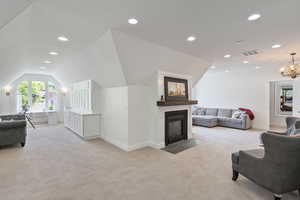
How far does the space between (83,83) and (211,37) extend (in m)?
4.94

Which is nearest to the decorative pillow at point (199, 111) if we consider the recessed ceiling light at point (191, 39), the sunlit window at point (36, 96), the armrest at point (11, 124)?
the recessed ceiling light at point (191, 39)

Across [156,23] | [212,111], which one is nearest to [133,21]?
[156,23]

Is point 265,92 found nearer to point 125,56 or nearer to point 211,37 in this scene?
point 211,37

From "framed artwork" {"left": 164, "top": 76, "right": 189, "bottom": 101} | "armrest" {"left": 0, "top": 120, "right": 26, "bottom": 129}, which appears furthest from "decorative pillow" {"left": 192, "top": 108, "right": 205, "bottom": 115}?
"armrest" {"left": 0, "top": 120, "right": 26, "bottom": 129}

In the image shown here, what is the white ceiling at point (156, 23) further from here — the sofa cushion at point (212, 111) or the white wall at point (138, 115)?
the sofa cushion at point (212, 111)

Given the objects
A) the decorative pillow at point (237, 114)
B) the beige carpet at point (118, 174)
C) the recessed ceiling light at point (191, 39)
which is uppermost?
the recessed ceiling light at point (191, 39)

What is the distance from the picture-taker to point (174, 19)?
2.46 meters

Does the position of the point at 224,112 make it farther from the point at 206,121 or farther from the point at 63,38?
the point at 63,38

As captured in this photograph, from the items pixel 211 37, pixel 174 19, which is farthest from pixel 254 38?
pixel 174 19

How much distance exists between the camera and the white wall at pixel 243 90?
657 cm

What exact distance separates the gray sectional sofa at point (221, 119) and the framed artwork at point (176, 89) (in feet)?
8.31

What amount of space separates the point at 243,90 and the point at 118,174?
714 centimetres

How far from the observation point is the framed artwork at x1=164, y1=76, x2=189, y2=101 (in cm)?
461

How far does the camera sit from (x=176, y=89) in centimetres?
493
